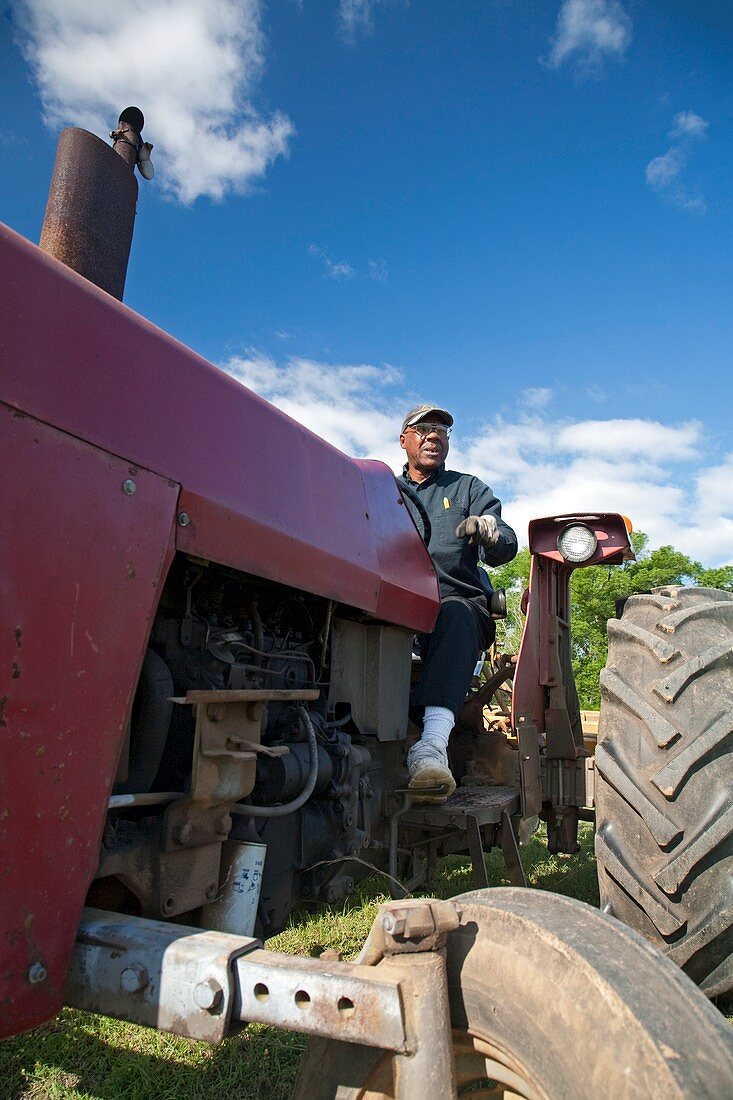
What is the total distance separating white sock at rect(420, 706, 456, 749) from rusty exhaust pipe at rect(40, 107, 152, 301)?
5.90 feet

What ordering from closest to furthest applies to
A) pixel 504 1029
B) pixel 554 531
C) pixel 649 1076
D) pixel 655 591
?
pixel 649 1076, pixel 504 1029, pixel 655 591, pixel 554 531

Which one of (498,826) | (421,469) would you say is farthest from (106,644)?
(421,469)

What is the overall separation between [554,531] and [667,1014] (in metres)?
2.42

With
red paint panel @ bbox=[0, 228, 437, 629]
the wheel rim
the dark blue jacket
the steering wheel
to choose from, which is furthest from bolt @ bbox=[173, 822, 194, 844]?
the dark blue jacket

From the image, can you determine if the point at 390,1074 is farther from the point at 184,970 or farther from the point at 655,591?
the point at 655,591

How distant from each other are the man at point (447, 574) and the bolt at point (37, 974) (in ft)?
5.13

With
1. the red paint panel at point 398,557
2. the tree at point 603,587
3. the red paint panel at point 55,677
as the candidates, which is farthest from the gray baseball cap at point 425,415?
the tree at point 603,587

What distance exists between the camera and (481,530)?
3221 mm

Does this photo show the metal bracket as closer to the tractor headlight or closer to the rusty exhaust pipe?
the rusty exhaust pipe

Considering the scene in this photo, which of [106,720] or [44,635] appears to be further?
[106,720]

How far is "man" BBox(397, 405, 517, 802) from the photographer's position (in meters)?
2.80

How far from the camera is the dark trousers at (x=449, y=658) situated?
9.59 feet

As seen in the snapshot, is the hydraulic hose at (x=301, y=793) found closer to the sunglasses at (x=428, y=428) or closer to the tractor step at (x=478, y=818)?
the tractor step at (x=478, y=818)

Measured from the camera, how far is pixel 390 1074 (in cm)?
121
